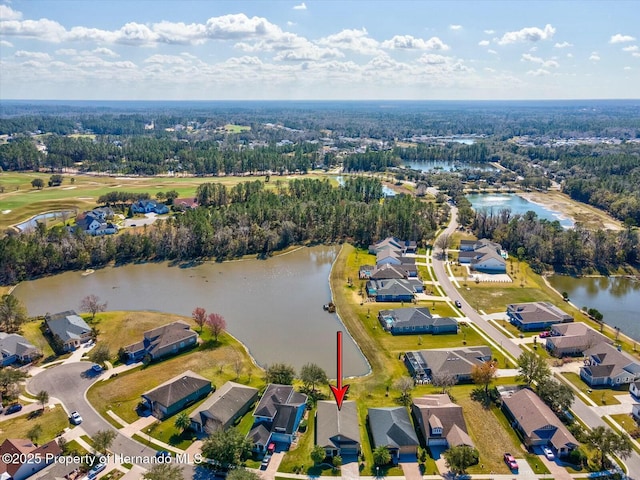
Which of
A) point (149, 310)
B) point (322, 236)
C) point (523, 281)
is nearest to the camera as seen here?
point (149, 310)

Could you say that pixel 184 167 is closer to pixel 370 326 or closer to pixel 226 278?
pixel 226 278

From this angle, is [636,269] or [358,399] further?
[636,269]

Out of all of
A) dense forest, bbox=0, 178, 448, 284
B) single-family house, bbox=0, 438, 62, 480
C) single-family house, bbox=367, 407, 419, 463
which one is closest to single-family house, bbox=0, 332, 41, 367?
single-family house, bbox=0, 438, 62, 480

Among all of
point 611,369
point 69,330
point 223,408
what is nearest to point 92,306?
point 69,330

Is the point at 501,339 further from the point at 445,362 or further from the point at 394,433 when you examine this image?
the point at 394,433

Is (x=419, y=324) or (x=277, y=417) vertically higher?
(x=277, y=417)

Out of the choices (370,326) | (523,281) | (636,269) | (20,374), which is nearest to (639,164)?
Result: (636,269)
